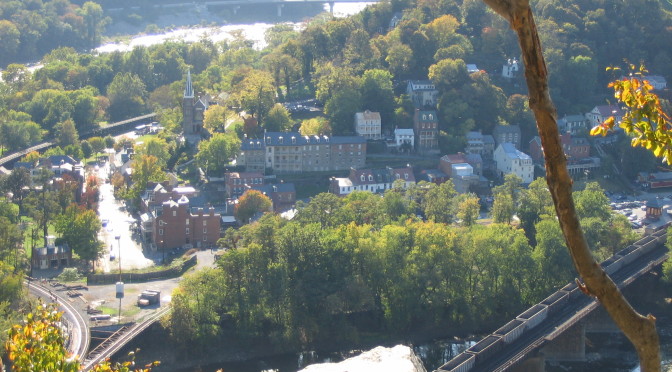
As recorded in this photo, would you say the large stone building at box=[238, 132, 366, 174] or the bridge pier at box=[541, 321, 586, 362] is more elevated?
the large stone building at box=[238, 132, 366, 174]

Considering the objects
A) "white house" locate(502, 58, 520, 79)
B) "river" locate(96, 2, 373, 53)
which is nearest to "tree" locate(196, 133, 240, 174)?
"white house" locate(502, 58, 520, 79)

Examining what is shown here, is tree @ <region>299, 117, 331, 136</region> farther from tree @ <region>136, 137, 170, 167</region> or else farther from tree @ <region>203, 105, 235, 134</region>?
tree @ <region>136, 137, 170, 167</region>

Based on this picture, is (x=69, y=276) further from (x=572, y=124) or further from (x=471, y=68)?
(x=572, y=124)

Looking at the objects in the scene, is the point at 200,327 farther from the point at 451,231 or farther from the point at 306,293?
the point at 451,231

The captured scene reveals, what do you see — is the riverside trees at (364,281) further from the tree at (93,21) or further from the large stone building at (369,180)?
the tree at (93,21)

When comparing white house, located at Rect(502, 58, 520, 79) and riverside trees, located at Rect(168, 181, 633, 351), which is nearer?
riverside trees, located at Rect(168, 181, 633, 351)

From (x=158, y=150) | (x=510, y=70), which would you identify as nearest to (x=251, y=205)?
(x=158, y=150)

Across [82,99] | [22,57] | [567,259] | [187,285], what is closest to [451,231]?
[567,259]
